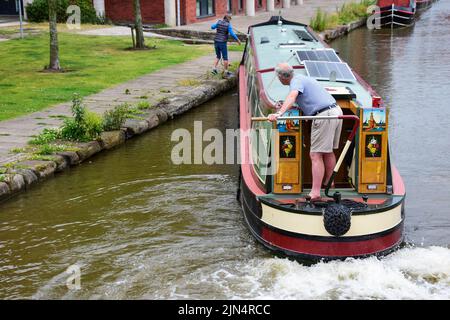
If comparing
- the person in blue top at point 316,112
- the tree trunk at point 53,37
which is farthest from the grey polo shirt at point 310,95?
the tree trunk at point 53,37

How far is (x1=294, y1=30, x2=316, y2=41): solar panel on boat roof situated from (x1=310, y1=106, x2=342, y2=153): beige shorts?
5405 mm

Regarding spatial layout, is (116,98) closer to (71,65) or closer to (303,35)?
(303,35)

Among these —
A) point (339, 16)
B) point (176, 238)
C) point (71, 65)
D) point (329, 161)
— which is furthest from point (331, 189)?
point (339, 16)

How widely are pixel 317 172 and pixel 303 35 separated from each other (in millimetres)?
6096

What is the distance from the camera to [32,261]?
8.66 metres

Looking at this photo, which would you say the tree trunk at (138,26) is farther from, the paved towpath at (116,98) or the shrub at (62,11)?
the shrub at (62,11)

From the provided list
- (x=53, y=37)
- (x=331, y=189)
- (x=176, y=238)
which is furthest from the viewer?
(x=53, y=37)

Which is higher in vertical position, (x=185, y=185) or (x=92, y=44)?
(x=92, y=44)

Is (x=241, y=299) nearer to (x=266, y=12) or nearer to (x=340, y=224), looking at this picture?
(x=340, y=224)

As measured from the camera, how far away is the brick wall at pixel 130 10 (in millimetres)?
30312

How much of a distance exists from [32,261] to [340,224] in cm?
363

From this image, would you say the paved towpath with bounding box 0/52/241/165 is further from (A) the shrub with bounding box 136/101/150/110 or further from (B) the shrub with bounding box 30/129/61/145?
(A) the shrub with bounding box 136/101/150/110

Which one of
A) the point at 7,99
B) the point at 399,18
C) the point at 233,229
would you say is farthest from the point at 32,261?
the point at 399,18

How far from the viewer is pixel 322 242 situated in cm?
804
